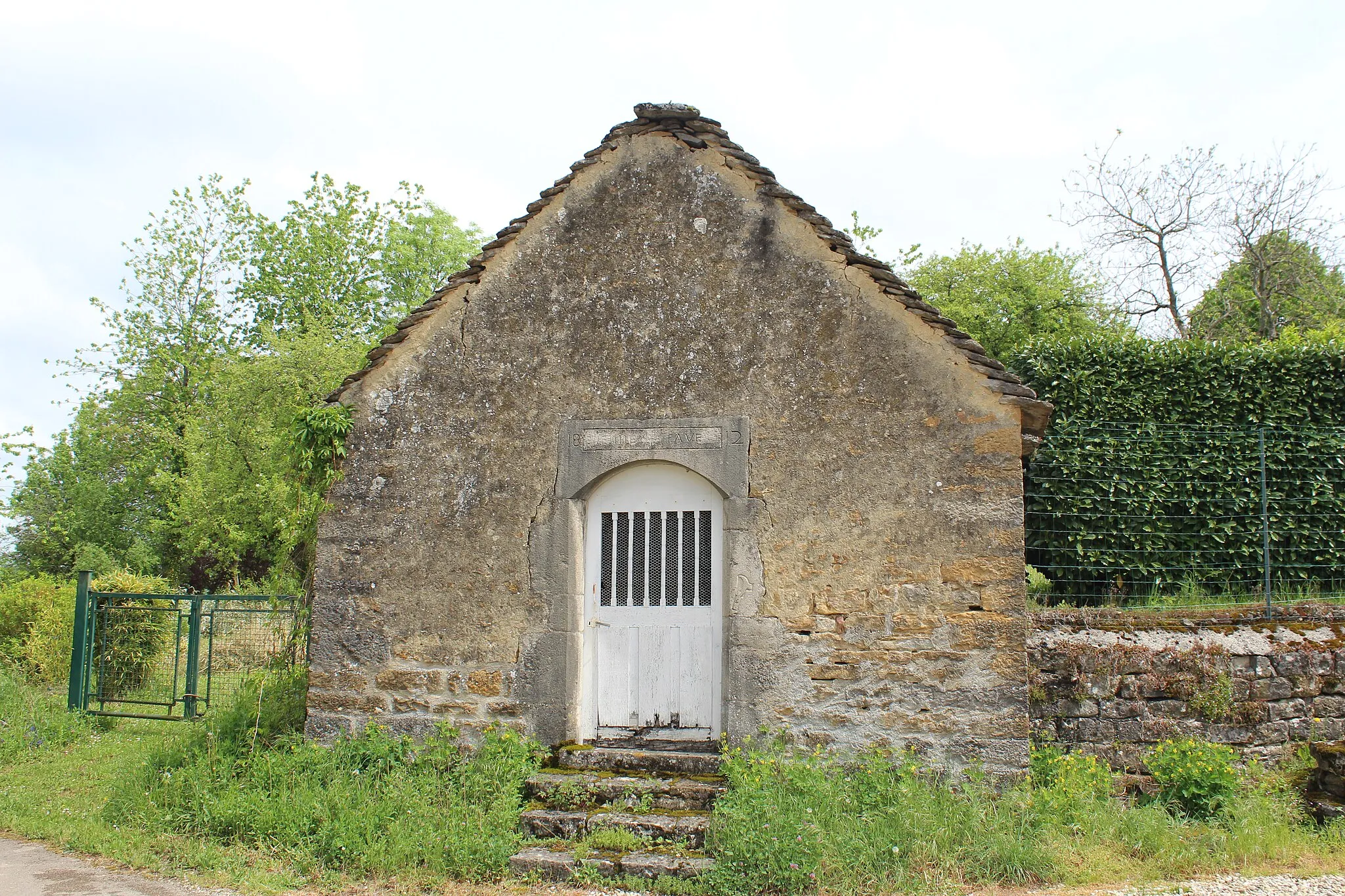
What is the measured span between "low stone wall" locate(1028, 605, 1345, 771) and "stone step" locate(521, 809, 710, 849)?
9.10 ft

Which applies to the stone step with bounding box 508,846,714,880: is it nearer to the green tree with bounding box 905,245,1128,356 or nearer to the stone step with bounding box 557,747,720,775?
the stone step with bounding box 557,747,720,775

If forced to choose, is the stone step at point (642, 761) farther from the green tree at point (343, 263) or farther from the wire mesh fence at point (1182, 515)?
the green tree at point (343, 263)

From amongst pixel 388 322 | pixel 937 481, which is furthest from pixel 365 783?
pixel 388 322

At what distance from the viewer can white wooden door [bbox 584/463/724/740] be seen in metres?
6.83

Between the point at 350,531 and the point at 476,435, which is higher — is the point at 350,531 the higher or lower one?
the lower one

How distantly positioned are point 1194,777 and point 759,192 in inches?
207

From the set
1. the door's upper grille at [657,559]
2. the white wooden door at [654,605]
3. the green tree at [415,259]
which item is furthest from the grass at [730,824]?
the green tree at [415,259]

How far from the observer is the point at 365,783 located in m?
6.54

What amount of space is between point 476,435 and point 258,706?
2851 mm

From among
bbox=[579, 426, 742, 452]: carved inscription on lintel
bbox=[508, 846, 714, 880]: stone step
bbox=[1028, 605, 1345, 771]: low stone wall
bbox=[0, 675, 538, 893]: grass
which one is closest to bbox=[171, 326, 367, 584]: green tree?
bbox=[0, 675, 538, 893]: grass

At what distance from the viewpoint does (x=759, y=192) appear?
274 inches

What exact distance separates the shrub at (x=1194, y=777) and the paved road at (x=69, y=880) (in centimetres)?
635

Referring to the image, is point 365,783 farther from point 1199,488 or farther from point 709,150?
point 1199,488

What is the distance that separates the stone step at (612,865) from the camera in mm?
5535
